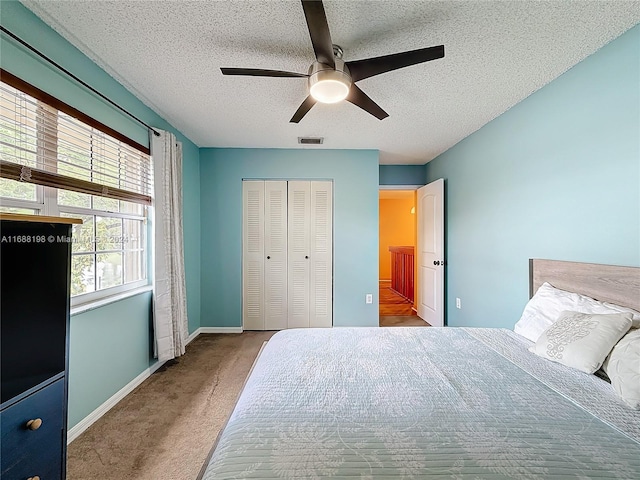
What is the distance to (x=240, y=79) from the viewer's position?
80.1 inches

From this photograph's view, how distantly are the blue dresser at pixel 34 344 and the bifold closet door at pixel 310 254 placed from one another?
2734mm

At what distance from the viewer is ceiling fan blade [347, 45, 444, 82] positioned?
4.50 feet

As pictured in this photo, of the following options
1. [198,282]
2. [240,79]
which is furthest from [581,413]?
[198,282]

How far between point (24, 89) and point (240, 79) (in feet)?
3.93

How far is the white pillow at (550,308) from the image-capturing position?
1.56 m

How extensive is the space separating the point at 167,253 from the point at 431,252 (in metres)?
3.37

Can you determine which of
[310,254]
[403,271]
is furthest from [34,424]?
[403,271]

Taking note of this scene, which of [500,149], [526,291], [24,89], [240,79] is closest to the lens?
[24,89]

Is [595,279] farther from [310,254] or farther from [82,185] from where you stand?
[82,185]

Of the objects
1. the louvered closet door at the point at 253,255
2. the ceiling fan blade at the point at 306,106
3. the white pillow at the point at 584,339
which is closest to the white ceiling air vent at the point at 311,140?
the louvered closet door at the point at 253,255

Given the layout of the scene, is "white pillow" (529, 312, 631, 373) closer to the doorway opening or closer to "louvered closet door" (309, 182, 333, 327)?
"louvered closet door" (309, 182, 333, 327)

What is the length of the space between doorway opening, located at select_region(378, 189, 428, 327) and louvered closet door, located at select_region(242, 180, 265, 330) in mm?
1799

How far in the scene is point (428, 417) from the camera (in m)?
0.96

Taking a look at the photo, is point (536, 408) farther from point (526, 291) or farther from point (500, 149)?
point (500, 149)
